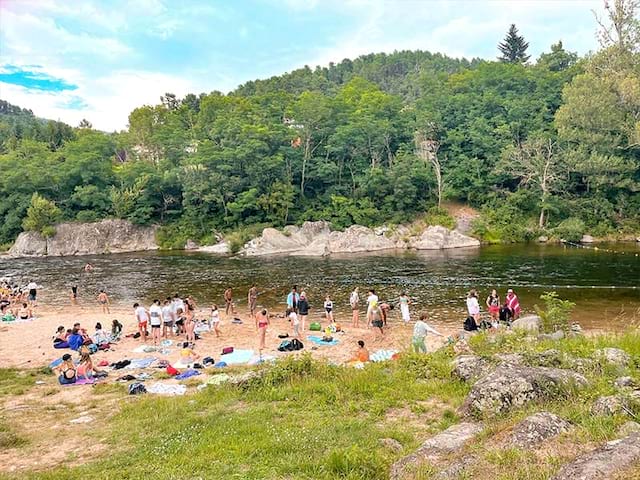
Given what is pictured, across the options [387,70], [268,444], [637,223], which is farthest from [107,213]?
[387,70]

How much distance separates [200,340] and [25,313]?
1258 cm

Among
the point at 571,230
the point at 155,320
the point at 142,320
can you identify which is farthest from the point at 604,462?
the point at 571,230

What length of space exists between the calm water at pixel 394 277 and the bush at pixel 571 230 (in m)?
3.79

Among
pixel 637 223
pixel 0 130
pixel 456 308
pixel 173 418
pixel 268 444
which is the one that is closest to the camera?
pixel 268 444

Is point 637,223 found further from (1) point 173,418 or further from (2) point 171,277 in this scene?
(1) point 173,418

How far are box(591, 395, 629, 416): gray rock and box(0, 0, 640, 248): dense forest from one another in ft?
160

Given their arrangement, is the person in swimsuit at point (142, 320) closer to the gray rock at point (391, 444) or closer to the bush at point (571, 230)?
the gray rock at point (391, 444)

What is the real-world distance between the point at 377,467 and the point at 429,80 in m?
71.1

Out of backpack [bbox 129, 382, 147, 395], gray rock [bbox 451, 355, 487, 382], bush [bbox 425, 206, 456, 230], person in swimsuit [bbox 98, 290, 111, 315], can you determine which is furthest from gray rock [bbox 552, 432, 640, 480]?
bush [bbox 425, 206, 456, 230]

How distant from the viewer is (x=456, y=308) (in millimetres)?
24703

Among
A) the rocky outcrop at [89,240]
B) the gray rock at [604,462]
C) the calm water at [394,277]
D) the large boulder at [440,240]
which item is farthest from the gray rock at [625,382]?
the rocky outcrop at [89,240]

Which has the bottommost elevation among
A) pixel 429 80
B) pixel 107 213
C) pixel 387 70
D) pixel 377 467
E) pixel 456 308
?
pixel 456 308

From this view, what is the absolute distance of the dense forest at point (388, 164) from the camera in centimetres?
5400

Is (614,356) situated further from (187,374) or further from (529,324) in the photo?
(187,374)
